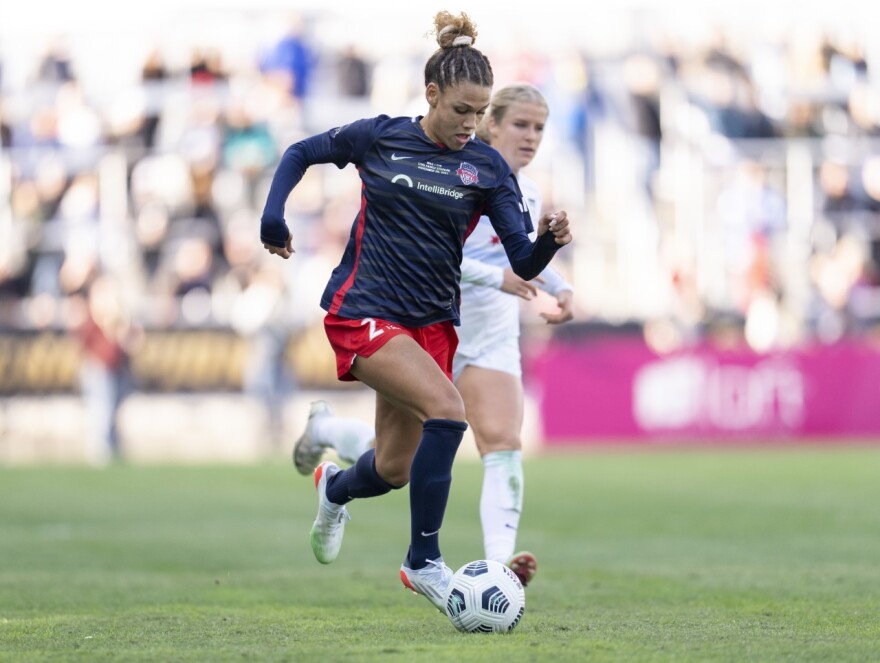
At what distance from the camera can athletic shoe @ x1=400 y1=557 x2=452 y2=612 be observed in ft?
20.1

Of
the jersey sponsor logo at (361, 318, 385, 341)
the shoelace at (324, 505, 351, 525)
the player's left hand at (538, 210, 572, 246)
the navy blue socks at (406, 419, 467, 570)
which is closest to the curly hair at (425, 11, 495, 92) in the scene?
the player's left hand at (538, 210, 572, 246)

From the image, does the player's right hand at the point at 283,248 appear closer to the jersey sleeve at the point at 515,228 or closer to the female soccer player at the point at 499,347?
the jersey sleeve at the point at 515,228

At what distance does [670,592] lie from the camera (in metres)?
7.64

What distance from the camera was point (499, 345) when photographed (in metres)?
8.07

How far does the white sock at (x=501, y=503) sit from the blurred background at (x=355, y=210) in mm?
12931

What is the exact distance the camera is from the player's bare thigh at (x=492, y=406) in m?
7.87

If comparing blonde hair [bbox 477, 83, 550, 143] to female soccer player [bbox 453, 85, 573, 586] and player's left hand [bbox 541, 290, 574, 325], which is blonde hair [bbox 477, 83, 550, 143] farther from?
player's left hand [bbox 541, 290, 574, 325]

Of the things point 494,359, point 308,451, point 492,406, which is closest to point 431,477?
point 492,406

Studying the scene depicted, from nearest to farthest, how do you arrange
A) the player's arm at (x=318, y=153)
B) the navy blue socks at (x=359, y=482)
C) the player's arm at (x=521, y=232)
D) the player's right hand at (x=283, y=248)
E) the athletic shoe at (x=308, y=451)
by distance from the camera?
1. the player's arm at (x=521, y=232)
2. the player's right hand at (x=283, y=248)
3. the player's arm at (x=318, y=153)
4. the navy blue socks at (x=359, y=482)
5. the athletic shoe at (x=308, y=451)

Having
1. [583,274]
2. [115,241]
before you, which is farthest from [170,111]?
[583,274]

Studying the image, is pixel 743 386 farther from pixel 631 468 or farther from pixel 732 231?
pixel 631 468

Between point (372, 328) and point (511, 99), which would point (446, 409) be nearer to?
point (372, 328)

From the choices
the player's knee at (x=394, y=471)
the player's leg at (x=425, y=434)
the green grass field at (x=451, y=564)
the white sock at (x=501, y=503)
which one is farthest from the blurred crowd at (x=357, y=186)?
the player's leg at (x=425, y=434)

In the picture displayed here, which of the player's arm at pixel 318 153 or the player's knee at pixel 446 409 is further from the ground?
the player's arm at pixel 318 153
